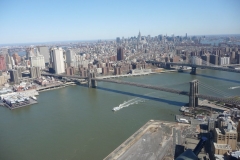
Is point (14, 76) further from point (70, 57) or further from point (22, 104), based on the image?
point (70, 57)

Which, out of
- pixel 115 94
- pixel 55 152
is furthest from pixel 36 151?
pixel 115 94

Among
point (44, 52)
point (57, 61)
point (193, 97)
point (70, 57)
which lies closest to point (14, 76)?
point (57, 61)

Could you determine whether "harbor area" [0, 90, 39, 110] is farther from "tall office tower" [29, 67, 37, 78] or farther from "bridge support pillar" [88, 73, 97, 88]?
"tall office tower" [29, 67, 37, 78]

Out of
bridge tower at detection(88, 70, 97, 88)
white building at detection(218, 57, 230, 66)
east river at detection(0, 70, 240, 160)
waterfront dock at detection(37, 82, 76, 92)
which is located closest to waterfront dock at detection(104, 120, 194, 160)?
east river at detection(0, 70, 240, 160)

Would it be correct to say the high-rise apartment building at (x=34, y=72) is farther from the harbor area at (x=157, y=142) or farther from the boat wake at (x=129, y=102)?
the harbor area at (x=157, y=142)

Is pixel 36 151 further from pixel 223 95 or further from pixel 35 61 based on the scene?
pixel 35 61

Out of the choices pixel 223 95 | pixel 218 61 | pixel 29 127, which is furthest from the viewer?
pixel 218 61

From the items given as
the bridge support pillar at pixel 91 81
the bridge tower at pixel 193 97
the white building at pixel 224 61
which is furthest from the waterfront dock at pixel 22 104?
the white building at pixel 224 61
